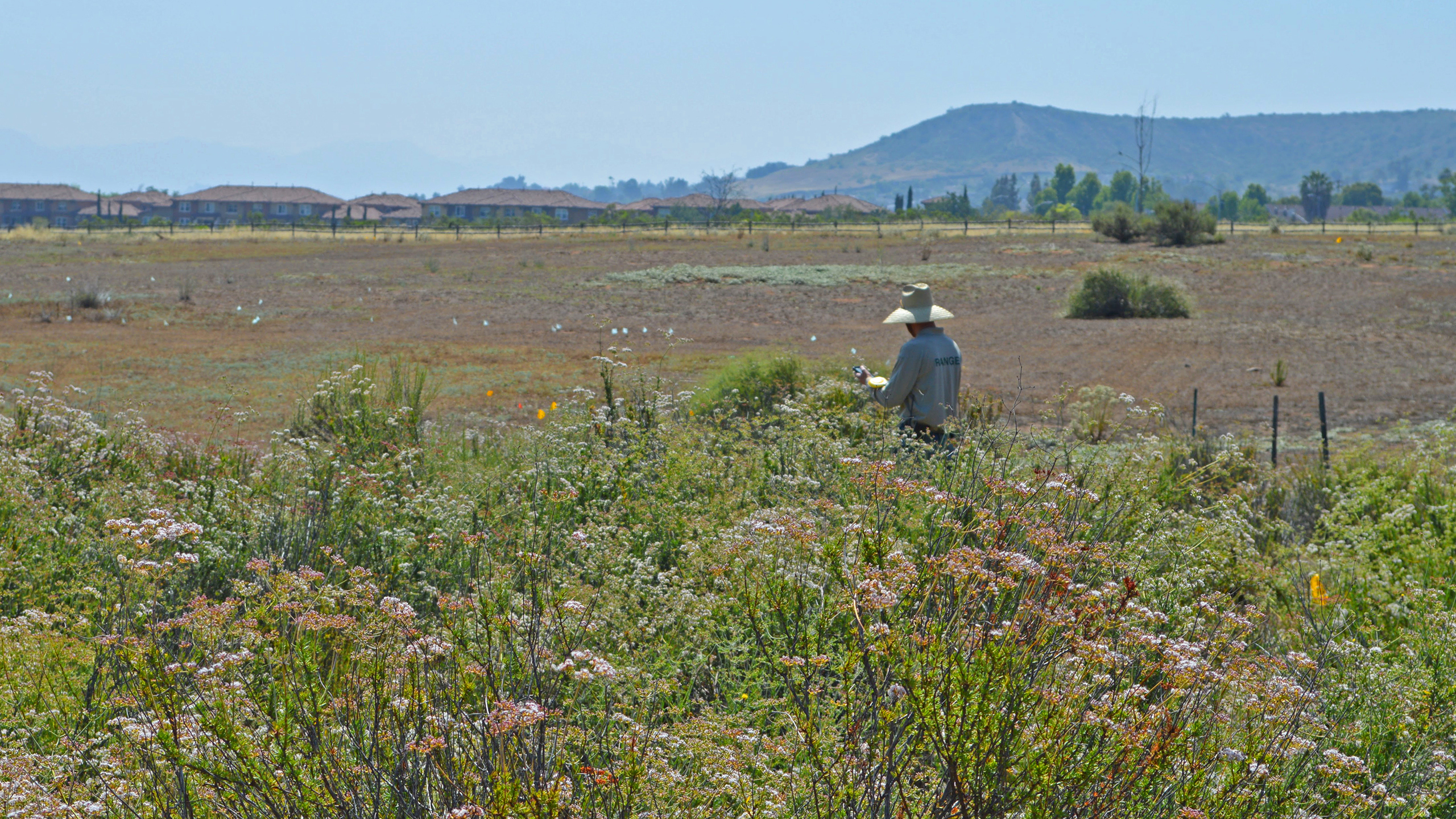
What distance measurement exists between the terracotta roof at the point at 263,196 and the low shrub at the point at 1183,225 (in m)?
95.4

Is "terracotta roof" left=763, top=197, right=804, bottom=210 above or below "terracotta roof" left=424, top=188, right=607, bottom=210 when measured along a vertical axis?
above

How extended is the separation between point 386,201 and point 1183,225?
100122mm

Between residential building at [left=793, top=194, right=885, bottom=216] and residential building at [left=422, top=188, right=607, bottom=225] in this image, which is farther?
residential building at [left=793, top=194, right=885, bottom=216]

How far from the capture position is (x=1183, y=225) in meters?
42.6

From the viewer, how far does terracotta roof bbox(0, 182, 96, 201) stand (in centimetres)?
10781

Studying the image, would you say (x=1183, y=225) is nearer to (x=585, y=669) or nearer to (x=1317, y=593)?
(x=1317, y=593)

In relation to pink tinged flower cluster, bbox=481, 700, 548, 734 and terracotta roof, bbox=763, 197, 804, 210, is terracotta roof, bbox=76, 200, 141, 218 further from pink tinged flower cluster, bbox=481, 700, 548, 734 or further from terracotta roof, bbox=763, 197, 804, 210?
pink tinged flower cluster, bbox=481, 700, 548, 734

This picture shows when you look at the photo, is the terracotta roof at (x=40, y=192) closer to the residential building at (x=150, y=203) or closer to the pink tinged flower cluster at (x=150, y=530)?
the residential building at (x=150, y=203)

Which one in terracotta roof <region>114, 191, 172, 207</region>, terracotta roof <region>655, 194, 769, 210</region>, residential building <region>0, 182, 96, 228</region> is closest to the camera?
terracotta roof <region>655, 194, 769, 210</region>

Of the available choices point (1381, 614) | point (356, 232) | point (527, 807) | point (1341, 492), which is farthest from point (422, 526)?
point (356, 232)

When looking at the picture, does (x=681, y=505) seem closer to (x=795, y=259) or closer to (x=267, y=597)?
(x=267, y=597)

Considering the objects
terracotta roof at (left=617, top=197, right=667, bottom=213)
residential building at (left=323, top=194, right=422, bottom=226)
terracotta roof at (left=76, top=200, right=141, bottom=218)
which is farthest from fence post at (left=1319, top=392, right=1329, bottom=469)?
terracotta roof at (left=76, top=200, right=141, bottom=218)

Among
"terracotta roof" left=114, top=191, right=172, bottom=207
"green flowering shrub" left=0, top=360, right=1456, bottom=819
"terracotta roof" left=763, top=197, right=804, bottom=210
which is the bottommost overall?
"green flowering shrub" left=0, top=360, right=1456, bottom=819

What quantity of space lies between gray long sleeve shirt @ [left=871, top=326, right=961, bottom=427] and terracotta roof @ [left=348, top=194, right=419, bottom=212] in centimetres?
11990
